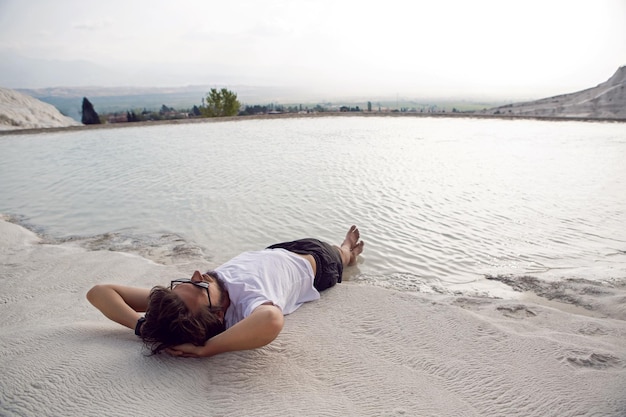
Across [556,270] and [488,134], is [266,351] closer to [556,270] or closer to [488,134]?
[556,270]

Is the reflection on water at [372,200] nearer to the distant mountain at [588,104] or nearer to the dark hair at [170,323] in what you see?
the dark hair at [170,323]

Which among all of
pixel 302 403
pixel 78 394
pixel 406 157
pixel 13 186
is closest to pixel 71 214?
pixel 13 186

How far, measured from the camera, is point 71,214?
514cm

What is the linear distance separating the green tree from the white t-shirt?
26847 millimetres

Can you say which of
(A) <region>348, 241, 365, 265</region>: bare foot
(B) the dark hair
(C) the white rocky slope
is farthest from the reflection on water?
(C) the white rocky slope

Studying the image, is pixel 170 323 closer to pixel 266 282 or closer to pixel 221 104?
pixel 266 282

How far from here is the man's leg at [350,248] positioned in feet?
11.0

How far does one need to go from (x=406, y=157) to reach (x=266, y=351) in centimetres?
823

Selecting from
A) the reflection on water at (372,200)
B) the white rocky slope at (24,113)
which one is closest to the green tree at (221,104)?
the white rocky slope at (24,113)

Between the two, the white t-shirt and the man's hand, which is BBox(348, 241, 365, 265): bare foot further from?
the man's hand

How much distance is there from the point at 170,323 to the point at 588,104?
2636 centimetres

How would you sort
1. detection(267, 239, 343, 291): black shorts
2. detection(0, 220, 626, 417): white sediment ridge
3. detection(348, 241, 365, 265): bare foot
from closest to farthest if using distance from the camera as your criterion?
detection(0, 220, 626, 417): white sediment ridge
detection(267, 239, 343, 291): black shorts
detection(348, 241, 365, 265): bare foot

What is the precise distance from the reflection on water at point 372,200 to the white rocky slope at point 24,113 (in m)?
6.78

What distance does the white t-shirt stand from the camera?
1905 mm
